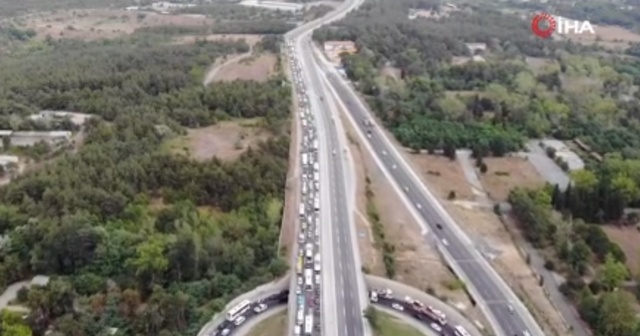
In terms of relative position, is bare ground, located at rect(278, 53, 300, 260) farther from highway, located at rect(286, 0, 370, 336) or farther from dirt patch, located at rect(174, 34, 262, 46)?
dirt patch, located at rect(174, 34, 262, 46)

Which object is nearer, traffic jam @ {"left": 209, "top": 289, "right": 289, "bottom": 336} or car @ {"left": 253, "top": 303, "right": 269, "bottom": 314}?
traffic jam @ {"left": 209, "top": 289, "right": 289, "bottom": 336}

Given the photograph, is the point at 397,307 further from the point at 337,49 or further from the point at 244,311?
the point at 337,49

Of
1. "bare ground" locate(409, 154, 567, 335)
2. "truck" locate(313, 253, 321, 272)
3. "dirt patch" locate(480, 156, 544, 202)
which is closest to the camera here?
"truck" locate(313, 253, 321, 272)

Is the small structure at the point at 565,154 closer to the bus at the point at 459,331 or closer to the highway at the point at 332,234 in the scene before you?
the highway at the point at 332,234

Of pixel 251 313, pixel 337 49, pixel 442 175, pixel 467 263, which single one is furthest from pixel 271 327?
pixel 337 49

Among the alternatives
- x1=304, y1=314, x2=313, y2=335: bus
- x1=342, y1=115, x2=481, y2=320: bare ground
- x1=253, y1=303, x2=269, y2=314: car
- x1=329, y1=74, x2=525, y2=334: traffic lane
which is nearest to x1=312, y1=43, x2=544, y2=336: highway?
x1=329, y1=74, x2=525, y2=334: traffic lane

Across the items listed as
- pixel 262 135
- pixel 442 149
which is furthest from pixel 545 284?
pixel 262 135

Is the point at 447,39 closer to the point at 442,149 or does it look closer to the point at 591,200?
the point at 442,149

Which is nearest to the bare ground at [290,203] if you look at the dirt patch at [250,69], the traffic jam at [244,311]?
the traffic jam at [244,311]
